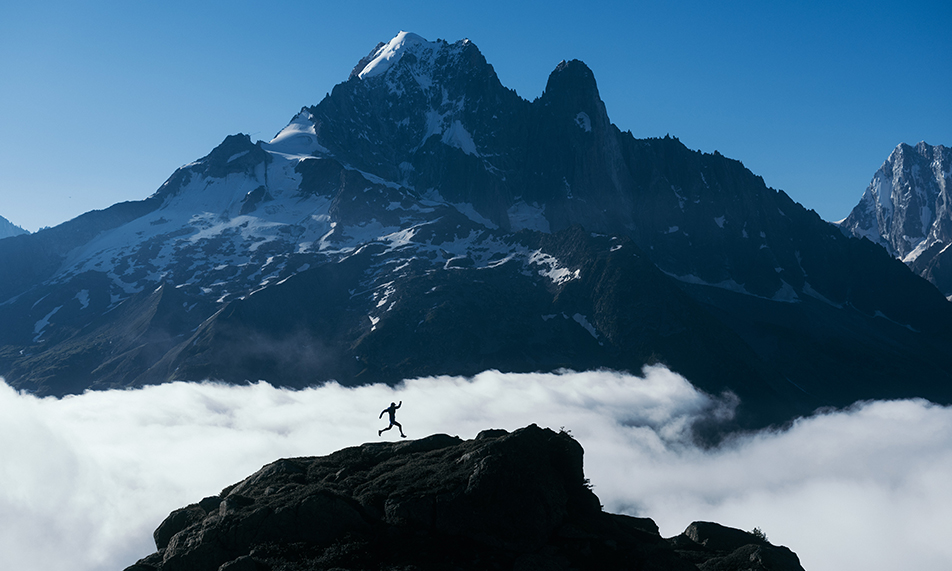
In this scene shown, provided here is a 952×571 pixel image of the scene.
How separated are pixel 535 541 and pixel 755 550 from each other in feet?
46.9

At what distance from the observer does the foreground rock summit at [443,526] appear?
36375mm

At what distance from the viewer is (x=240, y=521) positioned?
39188 millimetres

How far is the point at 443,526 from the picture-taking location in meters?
37.9

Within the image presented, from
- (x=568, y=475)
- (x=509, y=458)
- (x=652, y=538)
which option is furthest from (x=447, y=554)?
(x=652, y=538)

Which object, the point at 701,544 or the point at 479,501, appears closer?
the point at 479,501

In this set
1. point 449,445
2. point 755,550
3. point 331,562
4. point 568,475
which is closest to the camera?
point 331,562

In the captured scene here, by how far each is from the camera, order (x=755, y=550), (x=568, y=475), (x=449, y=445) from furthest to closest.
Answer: (x=449, y=445) → (x=568, y=475) → (x=755, y=550)

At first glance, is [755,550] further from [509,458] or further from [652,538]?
[509,458]

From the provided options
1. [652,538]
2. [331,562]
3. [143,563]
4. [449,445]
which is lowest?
[143,563]

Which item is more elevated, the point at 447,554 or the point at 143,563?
the point at 447,554

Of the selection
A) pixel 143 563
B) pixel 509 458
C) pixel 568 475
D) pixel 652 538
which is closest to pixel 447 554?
pixel 509 458

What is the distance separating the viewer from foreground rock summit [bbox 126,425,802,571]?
3638cm

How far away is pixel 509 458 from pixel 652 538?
11.0 meters

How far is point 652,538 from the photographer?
4294cm
